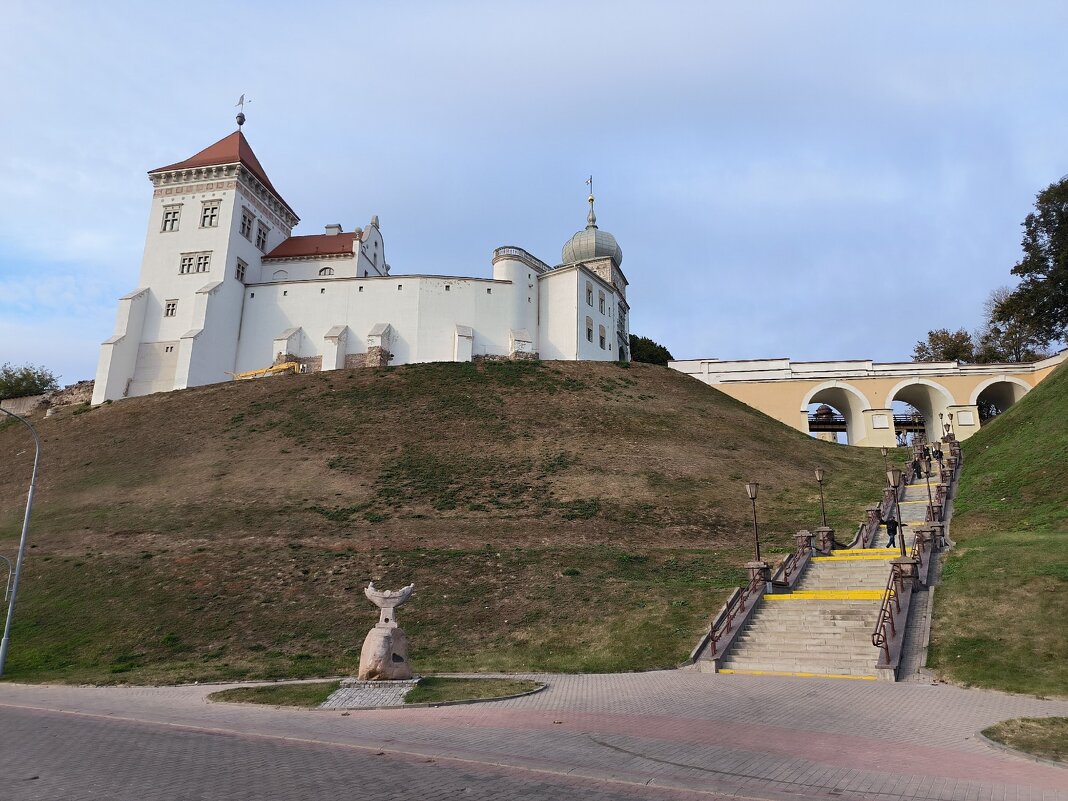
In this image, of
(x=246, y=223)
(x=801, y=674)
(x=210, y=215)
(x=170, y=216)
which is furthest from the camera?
(x=246, y=223)

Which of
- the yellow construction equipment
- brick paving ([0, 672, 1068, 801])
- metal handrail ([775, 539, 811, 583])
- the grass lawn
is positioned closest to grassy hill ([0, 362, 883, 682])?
metal handrail ([775, 539, 811, 583])

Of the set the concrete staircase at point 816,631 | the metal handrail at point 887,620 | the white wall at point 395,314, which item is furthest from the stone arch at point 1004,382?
the metal handrail at point 887,620

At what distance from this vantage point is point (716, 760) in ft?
28.9

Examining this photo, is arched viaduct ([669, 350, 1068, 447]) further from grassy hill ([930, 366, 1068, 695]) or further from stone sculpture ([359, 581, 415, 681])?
stone sculpture ([359, 581, 415, 681])

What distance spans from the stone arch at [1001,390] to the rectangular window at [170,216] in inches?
2836

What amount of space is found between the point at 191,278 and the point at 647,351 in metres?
50.8

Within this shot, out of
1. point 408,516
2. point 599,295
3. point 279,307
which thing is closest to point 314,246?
point 279,307

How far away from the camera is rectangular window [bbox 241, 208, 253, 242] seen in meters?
66.0

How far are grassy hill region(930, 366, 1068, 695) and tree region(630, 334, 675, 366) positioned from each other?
53387mm

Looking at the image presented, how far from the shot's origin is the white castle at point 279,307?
61.5m

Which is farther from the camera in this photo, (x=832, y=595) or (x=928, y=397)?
(x=928, y=397)

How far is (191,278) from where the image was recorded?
208ft

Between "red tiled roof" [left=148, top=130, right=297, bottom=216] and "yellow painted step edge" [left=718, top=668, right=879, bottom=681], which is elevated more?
"red tiled roof" [left=148, top=130, right=297, bottom=216]

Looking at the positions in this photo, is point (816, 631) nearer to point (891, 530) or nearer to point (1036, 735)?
point (1036, 735)
